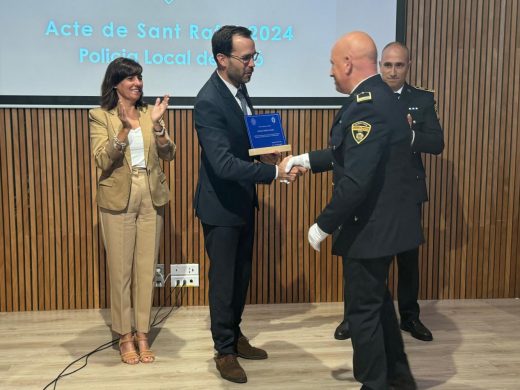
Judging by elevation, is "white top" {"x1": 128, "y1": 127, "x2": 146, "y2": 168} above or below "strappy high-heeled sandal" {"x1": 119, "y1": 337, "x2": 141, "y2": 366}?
above

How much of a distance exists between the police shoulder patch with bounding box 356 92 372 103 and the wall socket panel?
7.67ft

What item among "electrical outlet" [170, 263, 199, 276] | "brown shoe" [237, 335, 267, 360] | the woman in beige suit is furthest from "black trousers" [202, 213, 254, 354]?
"electrical outlet" [170, 263, 199, 276]

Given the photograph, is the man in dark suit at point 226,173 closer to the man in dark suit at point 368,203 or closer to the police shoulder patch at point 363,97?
the man in dark suit at point 368,203

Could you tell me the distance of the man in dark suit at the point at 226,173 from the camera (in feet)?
10.1

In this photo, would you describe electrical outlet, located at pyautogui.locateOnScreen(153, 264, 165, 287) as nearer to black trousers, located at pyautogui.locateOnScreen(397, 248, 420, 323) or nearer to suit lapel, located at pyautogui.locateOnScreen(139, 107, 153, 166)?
suit lapel, located at pyautogui.locateOnScreen(139, 107, 153, 166)

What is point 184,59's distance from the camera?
4.26 meters

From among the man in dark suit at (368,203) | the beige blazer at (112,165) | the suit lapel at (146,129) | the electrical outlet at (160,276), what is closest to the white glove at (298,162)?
the man in dark suit at (368,203)

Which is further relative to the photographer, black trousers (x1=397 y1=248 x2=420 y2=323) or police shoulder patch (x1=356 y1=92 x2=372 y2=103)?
black trousers (x1=397 y1=248 x2=420 y2=323)

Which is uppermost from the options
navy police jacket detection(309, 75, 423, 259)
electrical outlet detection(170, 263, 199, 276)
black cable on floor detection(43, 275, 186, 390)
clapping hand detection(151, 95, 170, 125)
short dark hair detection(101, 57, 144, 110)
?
short dark hair detection(101, 57, 144, 110)

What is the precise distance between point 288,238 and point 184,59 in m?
1.55

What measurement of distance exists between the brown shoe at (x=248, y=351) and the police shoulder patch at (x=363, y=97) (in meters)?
1.72

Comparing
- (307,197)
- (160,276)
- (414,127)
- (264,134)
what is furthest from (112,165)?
(414,127)

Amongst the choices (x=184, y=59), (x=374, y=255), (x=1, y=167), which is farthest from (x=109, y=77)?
(x=374, y=255)

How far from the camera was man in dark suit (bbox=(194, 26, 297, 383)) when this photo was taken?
3.08m
